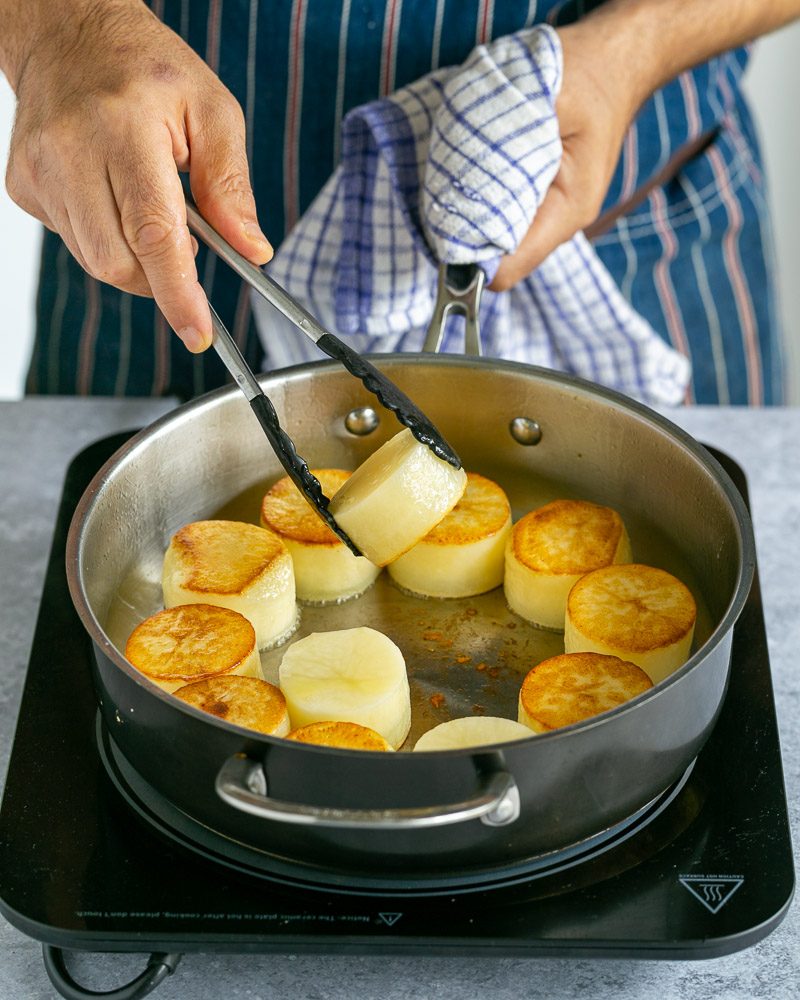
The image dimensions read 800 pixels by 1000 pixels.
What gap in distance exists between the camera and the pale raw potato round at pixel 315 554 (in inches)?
43.9

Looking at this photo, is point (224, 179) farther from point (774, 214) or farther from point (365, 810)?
point (774, 214)

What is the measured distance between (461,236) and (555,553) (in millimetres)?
347

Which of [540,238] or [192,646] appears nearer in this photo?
[192,646]

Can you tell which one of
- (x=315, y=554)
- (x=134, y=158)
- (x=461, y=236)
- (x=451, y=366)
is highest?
(x=134, y=158)

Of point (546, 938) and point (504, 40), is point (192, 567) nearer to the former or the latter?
point (546, 938)

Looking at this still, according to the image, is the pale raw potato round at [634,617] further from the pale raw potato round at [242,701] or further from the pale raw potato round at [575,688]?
the pale raw potato round at [242,701]

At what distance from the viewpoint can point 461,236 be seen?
121cm

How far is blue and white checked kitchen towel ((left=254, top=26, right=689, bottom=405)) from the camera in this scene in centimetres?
122

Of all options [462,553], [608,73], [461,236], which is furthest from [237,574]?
[608,73]

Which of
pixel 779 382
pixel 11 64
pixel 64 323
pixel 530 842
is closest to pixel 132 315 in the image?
pixel 64 323

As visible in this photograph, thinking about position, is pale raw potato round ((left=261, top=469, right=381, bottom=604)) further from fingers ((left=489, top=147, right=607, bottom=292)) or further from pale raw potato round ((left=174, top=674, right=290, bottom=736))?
fingers ((left=489, top=147, right=607, bottom=292))

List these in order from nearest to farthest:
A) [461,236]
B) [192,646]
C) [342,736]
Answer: [342,736] < [192,646] < [461,236]

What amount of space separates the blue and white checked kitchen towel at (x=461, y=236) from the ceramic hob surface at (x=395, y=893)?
601 mm

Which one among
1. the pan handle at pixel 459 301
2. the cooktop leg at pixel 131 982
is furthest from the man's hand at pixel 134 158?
the cooktop leg at pixel 131 982
